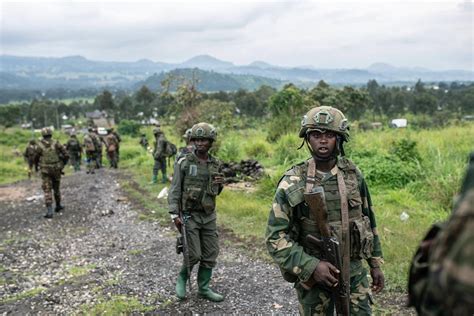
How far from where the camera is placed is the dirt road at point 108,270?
15.4 ft

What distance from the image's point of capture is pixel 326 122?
271 cm

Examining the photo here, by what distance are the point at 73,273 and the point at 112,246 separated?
1164mm

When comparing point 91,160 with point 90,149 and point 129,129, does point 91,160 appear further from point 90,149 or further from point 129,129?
point 129,129

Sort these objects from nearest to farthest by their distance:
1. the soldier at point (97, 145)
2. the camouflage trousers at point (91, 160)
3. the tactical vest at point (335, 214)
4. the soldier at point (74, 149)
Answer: the tactical vest at point (335, 214) < the camouflage trousers at point (91, 160) < the soldier at point (97, 145) < the soldier at point (74, 149)

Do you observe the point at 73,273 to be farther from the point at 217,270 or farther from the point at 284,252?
the point at 284,252

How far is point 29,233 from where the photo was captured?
7.88 meters

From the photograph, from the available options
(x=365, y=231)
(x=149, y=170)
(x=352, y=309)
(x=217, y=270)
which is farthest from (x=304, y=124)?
(x=149, y=170)

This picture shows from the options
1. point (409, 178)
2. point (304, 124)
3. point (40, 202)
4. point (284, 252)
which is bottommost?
point (40, 202)

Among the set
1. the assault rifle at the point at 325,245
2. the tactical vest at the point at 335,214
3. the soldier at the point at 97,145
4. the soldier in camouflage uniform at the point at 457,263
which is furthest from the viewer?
the soldier at the point at 97,145

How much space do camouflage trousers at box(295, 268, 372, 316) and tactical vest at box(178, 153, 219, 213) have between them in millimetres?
1949

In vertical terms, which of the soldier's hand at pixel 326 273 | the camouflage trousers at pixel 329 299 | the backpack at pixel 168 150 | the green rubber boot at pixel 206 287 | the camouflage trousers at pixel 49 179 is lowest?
the green rubber boot at pixel 206 287

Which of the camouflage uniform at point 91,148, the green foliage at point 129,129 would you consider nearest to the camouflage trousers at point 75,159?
the camouflage uniform at point 91,148

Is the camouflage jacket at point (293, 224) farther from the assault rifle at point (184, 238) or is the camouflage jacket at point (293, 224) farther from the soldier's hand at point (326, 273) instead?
the assault rifle at point (184, 238)

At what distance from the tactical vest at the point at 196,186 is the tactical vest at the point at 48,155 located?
16.8 ft
